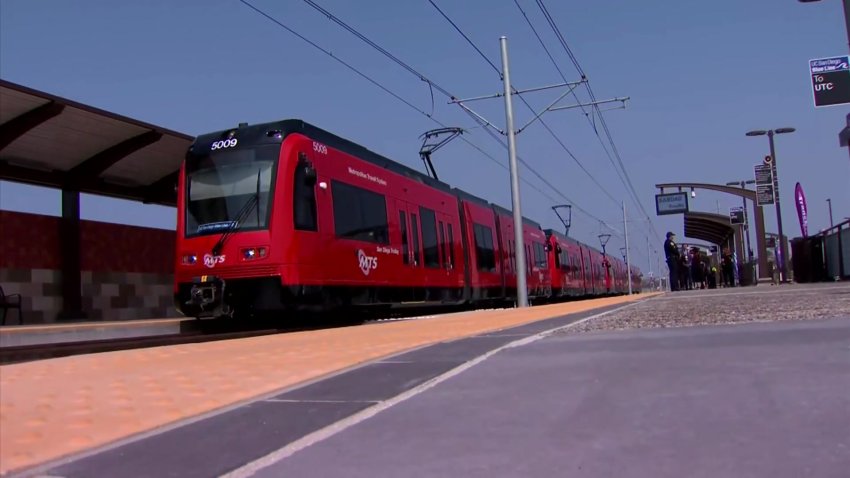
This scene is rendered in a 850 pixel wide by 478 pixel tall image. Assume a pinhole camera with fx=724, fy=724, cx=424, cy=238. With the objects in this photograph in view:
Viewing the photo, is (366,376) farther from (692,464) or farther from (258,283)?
(258,283)

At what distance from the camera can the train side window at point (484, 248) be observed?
2039 centimetres

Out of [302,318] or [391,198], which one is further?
[391,198]

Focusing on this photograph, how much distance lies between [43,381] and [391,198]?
9867 mm

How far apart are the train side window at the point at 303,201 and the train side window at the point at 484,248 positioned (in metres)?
9.55

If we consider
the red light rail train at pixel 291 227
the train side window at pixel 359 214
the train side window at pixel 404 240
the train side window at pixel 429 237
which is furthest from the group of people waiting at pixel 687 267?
the train side window at pixel 359 214

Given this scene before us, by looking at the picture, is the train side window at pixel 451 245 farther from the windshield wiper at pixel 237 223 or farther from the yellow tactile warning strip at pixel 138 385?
the yellow tactile warning strip at pixel 138 385

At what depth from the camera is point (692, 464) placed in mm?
2799

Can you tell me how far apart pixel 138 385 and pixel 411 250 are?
406 inches

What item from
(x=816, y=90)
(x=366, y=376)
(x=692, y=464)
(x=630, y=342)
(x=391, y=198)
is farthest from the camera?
(x=816, y=90)

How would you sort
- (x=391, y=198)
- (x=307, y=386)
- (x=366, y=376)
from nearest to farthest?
1. (x=307, y=386)
2. (x=366, y=376)
3. (x=391, y=198)

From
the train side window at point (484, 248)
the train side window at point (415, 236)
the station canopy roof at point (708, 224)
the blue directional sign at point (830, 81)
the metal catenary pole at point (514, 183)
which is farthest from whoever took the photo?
the station canopy roof at point (708, 224)

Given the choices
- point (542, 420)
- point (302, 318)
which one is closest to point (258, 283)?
point (302, 318)

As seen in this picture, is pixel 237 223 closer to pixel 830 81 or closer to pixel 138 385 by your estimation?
pixel 138 385

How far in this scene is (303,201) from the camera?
11.0 metres
